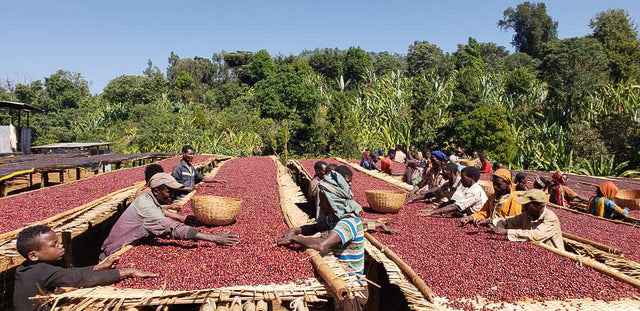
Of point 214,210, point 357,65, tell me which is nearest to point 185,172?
point 214,210

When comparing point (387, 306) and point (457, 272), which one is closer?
point (457, 272)

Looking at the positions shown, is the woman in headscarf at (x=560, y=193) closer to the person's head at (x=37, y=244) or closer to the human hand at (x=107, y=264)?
the human hand at (x=107, y=264)

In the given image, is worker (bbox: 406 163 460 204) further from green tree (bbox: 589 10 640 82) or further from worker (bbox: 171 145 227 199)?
green tree (bbox: 589 10 640 82)

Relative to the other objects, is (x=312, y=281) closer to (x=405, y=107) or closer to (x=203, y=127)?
(x=405, y=107)

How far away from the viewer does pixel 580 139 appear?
15.2 metres

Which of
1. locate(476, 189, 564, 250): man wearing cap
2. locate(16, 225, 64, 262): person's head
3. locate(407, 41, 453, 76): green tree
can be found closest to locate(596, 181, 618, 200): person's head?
locate(476, 189, 564, 250): man wearing cap

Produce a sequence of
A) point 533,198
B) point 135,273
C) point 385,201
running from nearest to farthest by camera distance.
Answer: point 135,273 → point 533,198 → point 385,201

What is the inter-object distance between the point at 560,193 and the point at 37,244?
7227 millimetres

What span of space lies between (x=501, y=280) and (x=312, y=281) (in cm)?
140

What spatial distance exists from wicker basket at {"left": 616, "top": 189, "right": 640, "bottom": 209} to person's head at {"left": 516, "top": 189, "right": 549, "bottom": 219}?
3954 millimetres

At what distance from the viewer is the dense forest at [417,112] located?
54.1ft

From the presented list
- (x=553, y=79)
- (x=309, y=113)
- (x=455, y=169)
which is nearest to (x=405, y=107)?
(x=309, y=113)

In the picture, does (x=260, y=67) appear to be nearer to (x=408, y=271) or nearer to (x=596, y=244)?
(x=596, y=244)

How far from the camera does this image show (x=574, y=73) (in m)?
18.6
